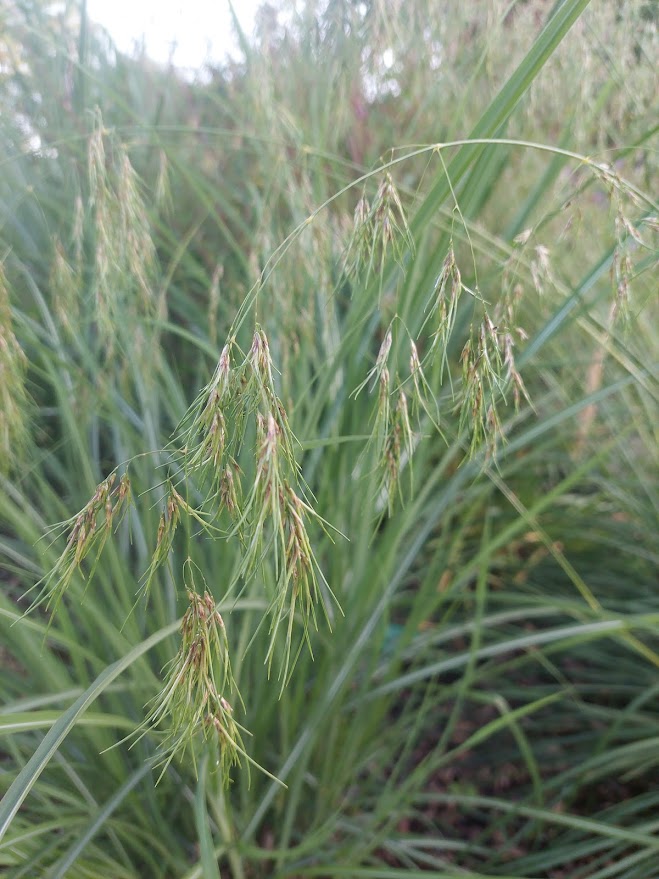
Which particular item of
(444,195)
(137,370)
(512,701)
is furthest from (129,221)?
(512,701)

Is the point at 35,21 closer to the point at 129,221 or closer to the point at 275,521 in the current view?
the point at 129,221

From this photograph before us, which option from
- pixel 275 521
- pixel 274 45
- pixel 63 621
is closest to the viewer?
pixel 275 521

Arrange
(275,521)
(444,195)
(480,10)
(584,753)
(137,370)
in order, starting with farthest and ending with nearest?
(480,10), (584,753), (137,370), (444,195), (275,521)

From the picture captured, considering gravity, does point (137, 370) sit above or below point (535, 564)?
above

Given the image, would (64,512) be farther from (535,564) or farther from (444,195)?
(535,564)

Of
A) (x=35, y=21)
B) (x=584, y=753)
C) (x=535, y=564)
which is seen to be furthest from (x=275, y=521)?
(x=35, y=21)

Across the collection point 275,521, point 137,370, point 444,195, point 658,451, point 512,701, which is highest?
point 444,195

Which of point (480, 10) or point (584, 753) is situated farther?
point (480, 10)
